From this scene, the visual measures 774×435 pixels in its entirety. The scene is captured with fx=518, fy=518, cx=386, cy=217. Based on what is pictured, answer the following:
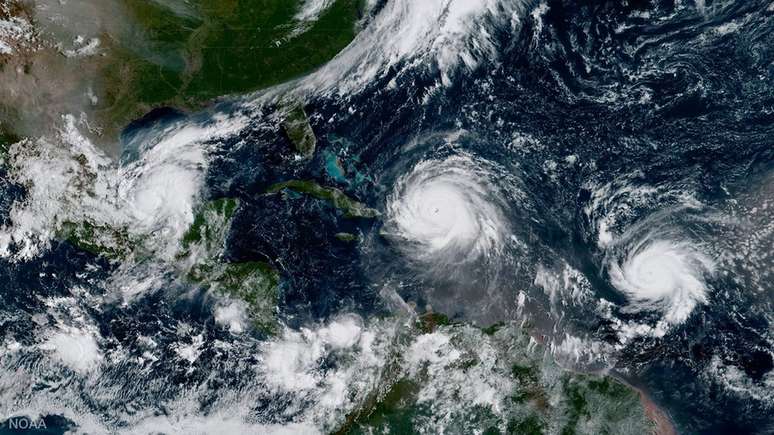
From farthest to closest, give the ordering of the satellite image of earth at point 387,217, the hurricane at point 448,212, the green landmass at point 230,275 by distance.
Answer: the green landmass at point 230,275 < the hurricane at point 448,212 < the satellite image of earth at point 387,217

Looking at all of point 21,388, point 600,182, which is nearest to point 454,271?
point 600,182

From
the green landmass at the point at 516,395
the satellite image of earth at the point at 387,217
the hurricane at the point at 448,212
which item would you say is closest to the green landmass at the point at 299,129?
the satellite image of earth at the point at 387,217

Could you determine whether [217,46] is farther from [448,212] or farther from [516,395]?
[516,395]

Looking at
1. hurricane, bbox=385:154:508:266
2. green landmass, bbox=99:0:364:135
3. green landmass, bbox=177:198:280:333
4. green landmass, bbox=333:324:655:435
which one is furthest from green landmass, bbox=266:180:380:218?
green landmass, bbox=333:324:655:435

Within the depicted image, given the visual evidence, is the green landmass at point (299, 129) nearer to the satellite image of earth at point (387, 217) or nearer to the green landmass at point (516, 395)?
the satellite image of earth at point (387, 217)

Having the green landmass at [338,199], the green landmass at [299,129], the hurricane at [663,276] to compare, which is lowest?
the green landmass at [338,199]

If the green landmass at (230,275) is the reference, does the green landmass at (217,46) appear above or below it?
above

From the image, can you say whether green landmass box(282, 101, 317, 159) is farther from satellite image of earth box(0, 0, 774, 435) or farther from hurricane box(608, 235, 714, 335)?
hurricane box(608, 235, 714, 335)

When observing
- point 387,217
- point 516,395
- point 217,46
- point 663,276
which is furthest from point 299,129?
point 663,276

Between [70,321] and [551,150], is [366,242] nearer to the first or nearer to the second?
[551,150]
